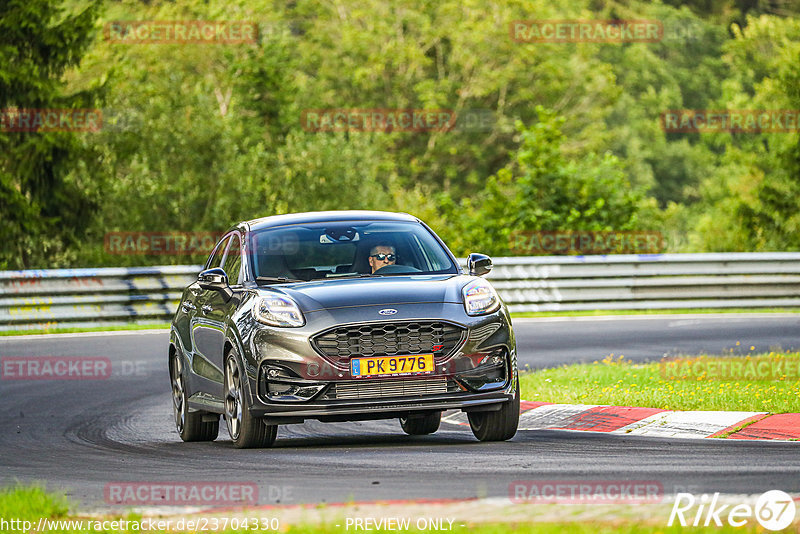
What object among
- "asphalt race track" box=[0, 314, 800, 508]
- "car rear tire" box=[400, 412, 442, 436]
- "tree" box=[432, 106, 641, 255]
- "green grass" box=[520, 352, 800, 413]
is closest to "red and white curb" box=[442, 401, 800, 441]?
"green grass" box=[520, 352, 800, 413]

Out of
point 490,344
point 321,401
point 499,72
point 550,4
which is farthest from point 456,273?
point 550,4

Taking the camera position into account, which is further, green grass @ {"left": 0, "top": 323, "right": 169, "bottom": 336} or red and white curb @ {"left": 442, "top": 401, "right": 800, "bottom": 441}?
green grass @ {"left": 0, "top": 323, "right": 169, "bottom": 336}

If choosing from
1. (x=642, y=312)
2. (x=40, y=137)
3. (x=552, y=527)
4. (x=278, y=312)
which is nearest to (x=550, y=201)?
(x=642, y=312)

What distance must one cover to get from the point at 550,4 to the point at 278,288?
56.3 meters

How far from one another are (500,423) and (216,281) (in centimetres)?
237

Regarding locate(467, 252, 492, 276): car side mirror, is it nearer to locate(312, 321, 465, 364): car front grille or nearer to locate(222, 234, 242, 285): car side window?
locate(312, 321, 465, 364): car front grille

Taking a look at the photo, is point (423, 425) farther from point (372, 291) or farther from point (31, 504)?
point (31, 504)

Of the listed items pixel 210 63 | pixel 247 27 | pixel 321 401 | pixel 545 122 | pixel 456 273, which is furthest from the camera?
pixel 210 63

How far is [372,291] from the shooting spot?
31.6ft

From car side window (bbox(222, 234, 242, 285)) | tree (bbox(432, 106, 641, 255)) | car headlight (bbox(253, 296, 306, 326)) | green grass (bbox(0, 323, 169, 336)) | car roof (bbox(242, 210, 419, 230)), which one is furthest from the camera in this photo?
tree (bbox(432, 106, 641, 255))

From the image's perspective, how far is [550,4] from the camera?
64375 millimetres

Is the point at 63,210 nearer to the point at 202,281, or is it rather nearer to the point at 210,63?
the point at 202,281

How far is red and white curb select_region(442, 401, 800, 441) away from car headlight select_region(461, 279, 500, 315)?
1639mm

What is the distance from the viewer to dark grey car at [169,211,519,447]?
9375 millimetres
